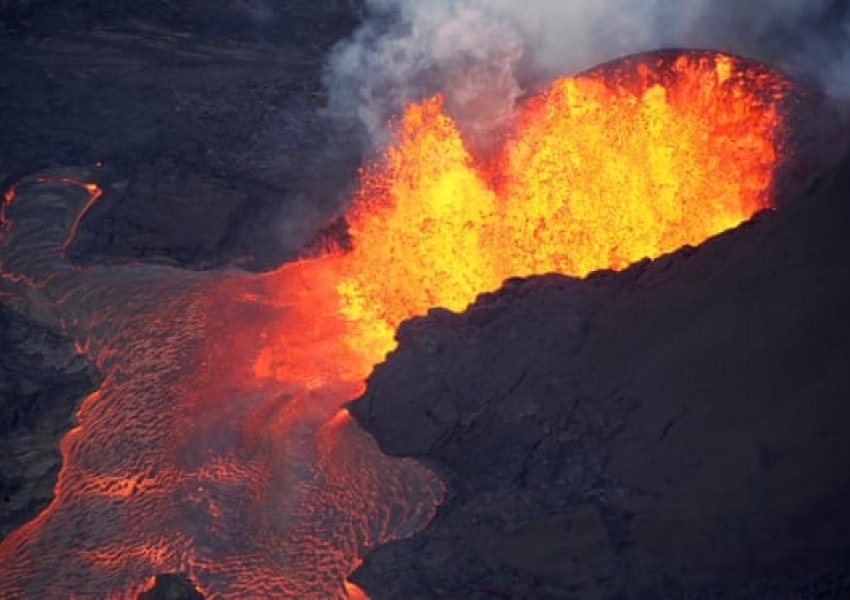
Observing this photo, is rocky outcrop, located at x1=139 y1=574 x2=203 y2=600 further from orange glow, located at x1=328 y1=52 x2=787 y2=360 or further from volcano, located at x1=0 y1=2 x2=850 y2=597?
orange glow, located at x1=328 y1=52 x2=787 y2=360

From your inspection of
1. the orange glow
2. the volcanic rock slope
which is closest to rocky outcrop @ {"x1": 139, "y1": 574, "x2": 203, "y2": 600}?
the volcanic rock slope

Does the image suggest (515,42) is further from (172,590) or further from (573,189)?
(172,590)

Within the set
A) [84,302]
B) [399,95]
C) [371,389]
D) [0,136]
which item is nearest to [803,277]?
[371,389]

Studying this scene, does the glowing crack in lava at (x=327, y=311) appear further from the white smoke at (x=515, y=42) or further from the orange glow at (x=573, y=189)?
the white smoke at (x=515, y=42)

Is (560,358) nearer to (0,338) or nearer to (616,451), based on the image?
(616,451)

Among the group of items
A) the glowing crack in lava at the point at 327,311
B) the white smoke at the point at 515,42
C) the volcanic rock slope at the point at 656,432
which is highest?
the white smoke at the point at 515,42

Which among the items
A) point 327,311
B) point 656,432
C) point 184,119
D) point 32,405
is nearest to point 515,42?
point 184,119

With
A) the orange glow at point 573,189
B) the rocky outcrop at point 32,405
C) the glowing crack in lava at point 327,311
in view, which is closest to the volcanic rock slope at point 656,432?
the glowing crack in lava at point 327,311
